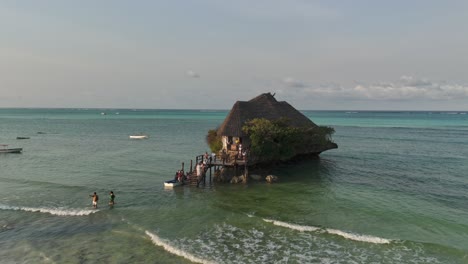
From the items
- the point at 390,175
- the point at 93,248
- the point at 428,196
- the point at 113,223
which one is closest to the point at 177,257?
the point at 93,248

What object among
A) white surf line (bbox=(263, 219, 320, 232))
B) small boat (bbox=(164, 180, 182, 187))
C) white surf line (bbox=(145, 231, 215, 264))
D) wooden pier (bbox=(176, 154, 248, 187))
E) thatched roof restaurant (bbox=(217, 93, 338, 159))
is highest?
thatched roof restaurant (bbox=(217, 93, 338, 159))

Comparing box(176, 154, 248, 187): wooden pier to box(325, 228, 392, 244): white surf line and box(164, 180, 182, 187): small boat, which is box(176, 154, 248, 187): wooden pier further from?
box(325, 228, 392, 244): white surf line

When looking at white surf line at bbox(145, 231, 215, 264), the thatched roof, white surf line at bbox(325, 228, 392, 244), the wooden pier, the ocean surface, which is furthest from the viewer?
the thatched roof

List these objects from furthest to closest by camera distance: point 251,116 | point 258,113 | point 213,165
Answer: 1. point 258,113
2. point 251,116
3. point 213,165

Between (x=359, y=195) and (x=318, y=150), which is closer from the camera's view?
(x=359, y=195)

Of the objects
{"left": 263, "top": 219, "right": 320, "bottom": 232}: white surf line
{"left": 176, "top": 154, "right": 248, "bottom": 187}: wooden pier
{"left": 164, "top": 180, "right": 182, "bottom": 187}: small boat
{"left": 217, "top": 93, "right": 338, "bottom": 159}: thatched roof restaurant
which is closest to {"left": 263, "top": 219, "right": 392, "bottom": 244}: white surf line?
{"left": 263, "top": 219, "right": 320, "bottom": 232}: white surf line

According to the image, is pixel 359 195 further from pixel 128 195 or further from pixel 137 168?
pixel 137 168

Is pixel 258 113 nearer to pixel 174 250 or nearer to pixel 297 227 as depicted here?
pixel 297 227

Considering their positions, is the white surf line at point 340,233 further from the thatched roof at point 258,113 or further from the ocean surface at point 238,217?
the thatched roof at point 258,113

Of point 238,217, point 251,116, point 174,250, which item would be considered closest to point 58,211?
point 174,250
